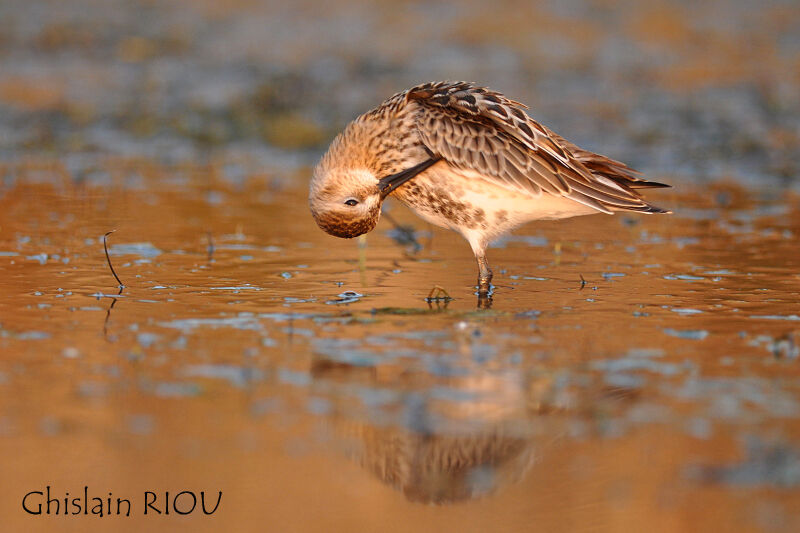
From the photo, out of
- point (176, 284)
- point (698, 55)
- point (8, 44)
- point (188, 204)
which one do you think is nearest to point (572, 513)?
point (176, 284)

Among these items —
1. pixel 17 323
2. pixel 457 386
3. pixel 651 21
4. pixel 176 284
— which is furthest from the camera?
pixel 651 21

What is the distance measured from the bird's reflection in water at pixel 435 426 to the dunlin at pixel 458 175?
91.0 inches

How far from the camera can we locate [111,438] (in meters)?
5.33

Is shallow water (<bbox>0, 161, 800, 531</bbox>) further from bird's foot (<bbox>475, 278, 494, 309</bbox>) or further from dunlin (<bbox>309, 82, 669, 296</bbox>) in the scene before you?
dunlin (<bbox>309, 82, 669, 296</bbox>)

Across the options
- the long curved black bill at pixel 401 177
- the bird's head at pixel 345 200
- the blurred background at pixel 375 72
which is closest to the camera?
the bird's head at pixel 345 200

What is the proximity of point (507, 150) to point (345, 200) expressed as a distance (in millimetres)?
1236

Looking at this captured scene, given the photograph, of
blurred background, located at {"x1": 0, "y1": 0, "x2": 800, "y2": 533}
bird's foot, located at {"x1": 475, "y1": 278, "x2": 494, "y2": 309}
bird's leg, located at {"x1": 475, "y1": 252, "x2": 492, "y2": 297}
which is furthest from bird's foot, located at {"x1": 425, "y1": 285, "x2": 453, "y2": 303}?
bird's leg, located at {"x1": 475, "y1": 252, "x2": 492, "y2": 297}

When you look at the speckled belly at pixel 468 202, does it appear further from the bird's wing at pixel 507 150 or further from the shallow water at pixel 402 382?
the shallow water at pixel 402 382

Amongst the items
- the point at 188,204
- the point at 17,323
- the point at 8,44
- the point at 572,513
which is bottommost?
the point at 572,513

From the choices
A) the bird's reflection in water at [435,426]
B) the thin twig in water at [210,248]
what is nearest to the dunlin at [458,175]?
the thin twig in water at [210,248]

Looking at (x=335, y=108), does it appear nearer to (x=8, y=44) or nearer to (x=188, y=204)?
(x=188, y=204)

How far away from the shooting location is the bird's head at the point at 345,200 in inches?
326

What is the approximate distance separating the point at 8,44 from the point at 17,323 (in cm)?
1562

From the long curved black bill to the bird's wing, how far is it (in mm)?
93
